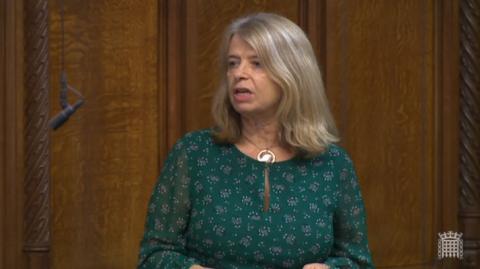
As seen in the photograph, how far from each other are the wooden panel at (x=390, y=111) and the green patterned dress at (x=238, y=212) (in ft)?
5.30

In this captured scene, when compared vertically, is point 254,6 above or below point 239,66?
above

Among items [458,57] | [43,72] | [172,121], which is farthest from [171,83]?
[458,57]

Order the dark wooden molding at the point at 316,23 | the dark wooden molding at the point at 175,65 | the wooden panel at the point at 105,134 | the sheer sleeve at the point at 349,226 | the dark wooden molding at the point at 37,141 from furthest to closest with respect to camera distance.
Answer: the dark wooden molding at the point at 316,23 < the dark wooden molding at the point at 175,65 < the wooden panel at the point at 105,134 < the dark wooden molding at the point at 37,141 < the sheer sleeve at the point at 349,226

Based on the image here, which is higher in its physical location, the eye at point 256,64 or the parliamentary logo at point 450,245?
the eye at point 256,64

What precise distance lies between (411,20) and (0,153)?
69.3 inches

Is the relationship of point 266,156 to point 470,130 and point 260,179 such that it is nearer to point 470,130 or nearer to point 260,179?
point 260,179

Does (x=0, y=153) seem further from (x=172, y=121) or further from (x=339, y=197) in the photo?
(x=339, y=197)

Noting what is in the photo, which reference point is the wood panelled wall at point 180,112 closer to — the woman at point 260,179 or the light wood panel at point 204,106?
the light wood panel at point 204,106

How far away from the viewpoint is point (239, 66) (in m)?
2.25

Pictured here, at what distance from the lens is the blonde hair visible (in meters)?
2.23

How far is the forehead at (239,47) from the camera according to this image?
2.24 metres

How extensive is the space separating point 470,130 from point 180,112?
1.24 m

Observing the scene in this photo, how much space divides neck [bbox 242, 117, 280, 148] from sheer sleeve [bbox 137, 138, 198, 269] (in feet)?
0.57

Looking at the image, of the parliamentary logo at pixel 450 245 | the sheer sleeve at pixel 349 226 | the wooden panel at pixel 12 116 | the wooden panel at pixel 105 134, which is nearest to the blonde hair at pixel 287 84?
→ the sheer sleeve at pixel 349 226
